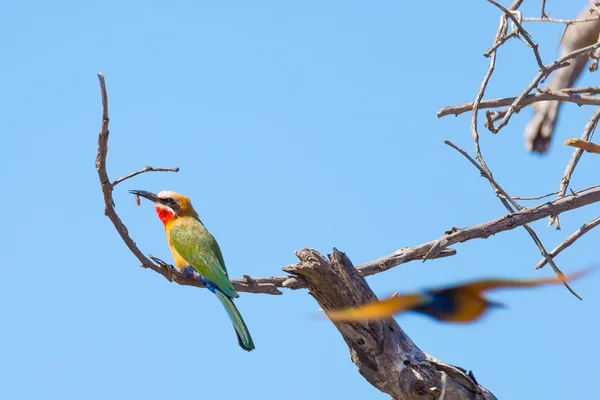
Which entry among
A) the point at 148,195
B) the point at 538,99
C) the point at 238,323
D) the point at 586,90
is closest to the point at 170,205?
the point at 148,195

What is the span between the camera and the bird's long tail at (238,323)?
17.0 feet

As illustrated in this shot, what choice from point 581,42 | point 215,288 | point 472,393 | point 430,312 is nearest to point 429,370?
point 472,393

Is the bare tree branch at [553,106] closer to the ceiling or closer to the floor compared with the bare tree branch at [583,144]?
closer to the ceiling

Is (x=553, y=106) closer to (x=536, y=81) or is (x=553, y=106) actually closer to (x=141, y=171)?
(x=536, y=81)

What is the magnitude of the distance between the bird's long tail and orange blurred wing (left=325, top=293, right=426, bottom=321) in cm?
178

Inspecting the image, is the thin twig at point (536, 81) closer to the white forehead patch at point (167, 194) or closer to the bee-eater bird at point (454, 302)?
the bee-eater bird at point (454, 302)

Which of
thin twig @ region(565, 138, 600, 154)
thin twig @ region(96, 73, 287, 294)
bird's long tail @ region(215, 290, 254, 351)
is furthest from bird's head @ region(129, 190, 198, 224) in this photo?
thin twig @ region(565, 138, 600, 154)

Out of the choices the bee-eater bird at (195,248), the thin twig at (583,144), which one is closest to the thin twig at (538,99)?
the thin twig at (583,144)

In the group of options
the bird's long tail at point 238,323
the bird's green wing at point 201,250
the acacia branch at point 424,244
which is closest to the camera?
the acacia branch at point 424,244

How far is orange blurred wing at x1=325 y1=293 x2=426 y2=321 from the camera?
3.30 meters

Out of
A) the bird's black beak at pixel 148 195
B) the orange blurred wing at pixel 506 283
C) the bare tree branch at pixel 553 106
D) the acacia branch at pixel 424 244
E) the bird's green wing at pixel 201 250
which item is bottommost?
the orange blurred wing at pixel 506 283

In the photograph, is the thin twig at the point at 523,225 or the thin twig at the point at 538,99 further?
the thin twig at the point at 538,99

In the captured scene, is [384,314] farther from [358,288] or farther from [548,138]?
[548,138]

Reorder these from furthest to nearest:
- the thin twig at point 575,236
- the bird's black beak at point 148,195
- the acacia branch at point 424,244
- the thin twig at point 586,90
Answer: the bird's black beak at point 148,195, the thin twig at point 586,90, the thin twig at point 575,236, the acacia branch at point 424,244
